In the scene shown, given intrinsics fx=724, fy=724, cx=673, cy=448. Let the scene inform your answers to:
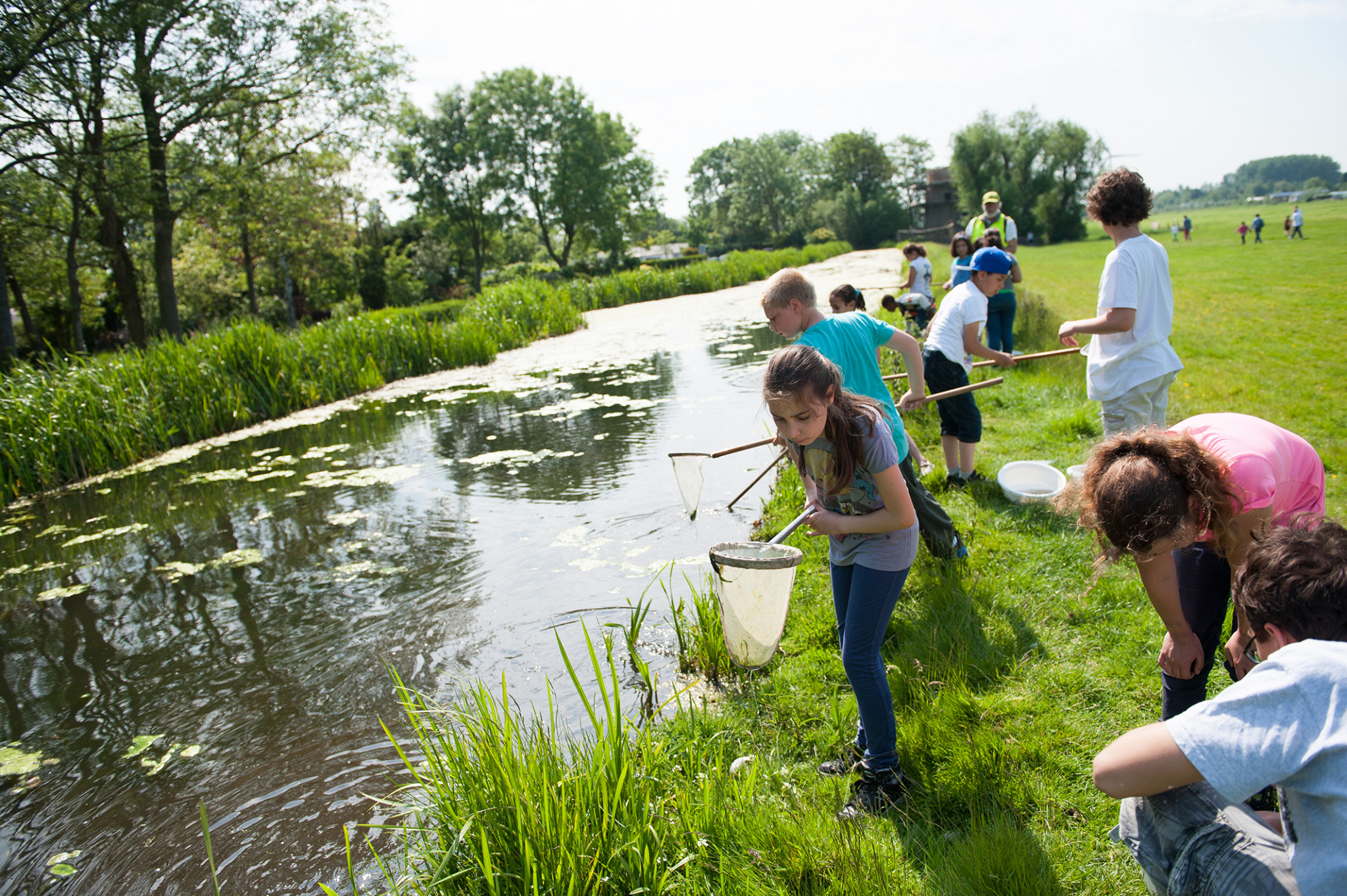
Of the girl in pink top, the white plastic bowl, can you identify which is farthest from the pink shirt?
the white plastic bowl

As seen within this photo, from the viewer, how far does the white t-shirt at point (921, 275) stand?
10.5m

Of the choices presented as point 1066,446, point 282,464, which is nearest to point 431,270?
point 282,464

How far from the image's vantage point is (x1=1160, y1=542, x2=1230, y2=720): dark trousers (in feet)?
7.26

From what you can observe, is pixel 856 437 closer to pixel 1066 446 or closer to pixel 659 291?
pixel 1066 446

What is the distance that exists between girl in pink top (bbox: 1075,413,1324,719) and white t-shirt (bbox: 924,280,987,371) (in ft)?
9.87

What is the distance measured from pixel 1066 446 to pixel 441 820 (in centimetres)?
566

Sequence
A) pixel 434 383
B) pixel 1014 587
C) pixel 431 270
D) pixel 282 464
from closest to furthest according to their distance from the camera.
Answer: pixel 1014 587 < pixel 282 464 < pixel 434 383 < pixel 431 270

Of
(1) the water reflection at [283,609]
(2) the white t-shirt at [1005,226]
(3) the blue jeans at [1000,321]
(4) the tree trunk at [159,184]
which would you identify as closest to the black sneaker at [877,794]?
(1) the water reflection at [283,609]

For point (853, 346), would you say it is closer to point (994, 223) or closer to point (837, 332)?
point (837, 332)

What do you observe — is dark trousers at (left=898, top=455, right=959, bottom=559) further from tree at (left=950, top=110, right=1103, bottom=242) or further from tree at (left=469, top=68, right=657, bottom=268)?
tree at (left=950, top=110, right=1103, bottom=242)

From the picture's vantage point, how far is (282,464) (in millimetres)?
9188

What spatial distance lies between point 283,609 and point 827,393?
474 cm

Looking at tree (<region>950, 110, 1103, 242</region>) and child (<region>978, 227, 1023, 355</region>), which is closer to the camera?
child (<region>978, 227, 1023, 355</region>)

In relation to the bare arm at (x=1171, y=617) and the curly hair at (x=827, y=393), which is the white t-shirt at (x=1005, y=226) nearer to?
the curly hair at (x=827, y=393)
